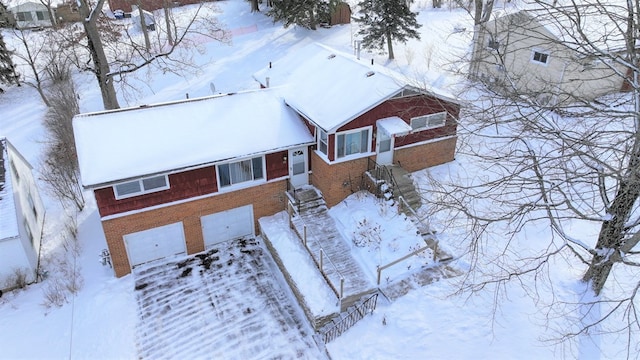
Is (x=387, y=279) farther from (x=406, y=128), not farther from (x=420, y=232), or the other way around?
(x=406, y=128)

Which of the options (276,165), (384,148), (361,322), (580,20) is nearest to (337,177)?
(384,148)

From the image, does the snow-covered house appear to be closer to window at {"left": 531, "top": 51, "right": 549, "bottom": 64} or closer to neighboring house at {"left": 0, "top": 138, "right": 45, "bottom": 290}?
window at {"left": 531, "top": 51, "right": 549, "bottom": 64}

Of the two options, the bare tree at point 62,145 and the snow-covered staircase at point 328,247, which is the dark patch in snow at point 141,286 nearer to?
the snow-covered staircase at point 328,247

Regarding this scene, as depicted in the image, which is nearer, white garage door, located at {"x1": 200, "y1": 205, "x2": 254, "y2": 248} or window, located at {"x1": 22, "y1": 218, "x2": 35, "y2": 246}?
window, located at {"x1": 22, "y1": 218, "x2": 35, "y2": 246}

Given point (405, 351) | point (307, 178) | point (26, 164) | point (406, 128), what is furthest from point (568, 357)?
point (26, 164)

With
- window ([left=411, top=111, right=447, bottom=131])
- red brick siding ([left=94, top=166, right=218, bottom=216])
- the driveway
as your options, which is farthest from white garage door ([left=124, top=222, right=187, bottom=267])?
window ([left=411, top=111, right=447, bottom=131])

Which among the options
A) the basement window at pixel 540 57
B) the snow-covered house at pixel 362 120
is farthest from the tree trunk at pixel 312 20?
the snow-covered house at pixel 362 120
